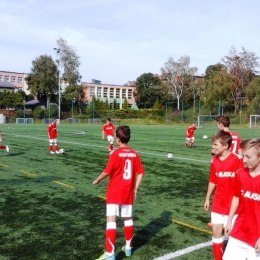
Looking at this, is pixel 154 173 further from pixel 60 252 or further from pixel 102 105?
pixel 102 105

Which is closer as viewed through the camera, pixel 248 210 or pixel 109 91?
pixel 248 210


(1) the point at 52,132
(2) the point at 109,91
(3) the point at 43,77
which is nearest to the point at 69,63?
(3) the point at 43,77

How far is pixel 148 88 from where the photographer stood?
85062mm

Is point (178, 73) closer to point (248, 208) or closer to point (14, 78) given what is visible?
point (14, 78)

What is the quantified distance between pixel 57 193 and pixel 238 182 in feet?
18.9

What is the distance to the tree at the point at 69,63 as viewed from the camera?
72188mm

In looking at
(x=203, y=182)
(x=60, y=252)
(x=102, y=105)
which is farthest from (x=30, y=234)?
(x=102, y=105)

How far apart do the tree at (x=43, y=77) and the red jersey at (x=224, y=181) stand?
68411 millimetres

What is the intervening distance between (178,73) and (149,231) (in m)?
76.1

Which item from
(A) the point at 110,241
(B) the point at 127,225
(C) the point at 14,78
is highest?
(C) the point at 14,78

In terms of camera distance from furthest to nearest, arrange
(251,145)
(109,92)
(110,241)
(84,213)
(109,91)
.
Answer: (109,92) < (109,91) < (84,213) < (110,241) < (251,145)

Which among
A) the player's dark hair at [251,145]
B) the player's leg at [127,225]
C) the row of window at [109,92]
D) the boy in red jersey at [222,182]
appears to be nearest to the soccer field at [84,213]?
the player's leg at [127,225]

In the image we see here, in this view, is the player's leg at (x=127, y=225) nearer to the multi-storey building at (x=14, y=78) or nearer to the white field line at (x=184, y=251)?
the white field line at (x=184, y=251)

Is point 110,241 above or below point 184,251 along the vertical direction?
above
